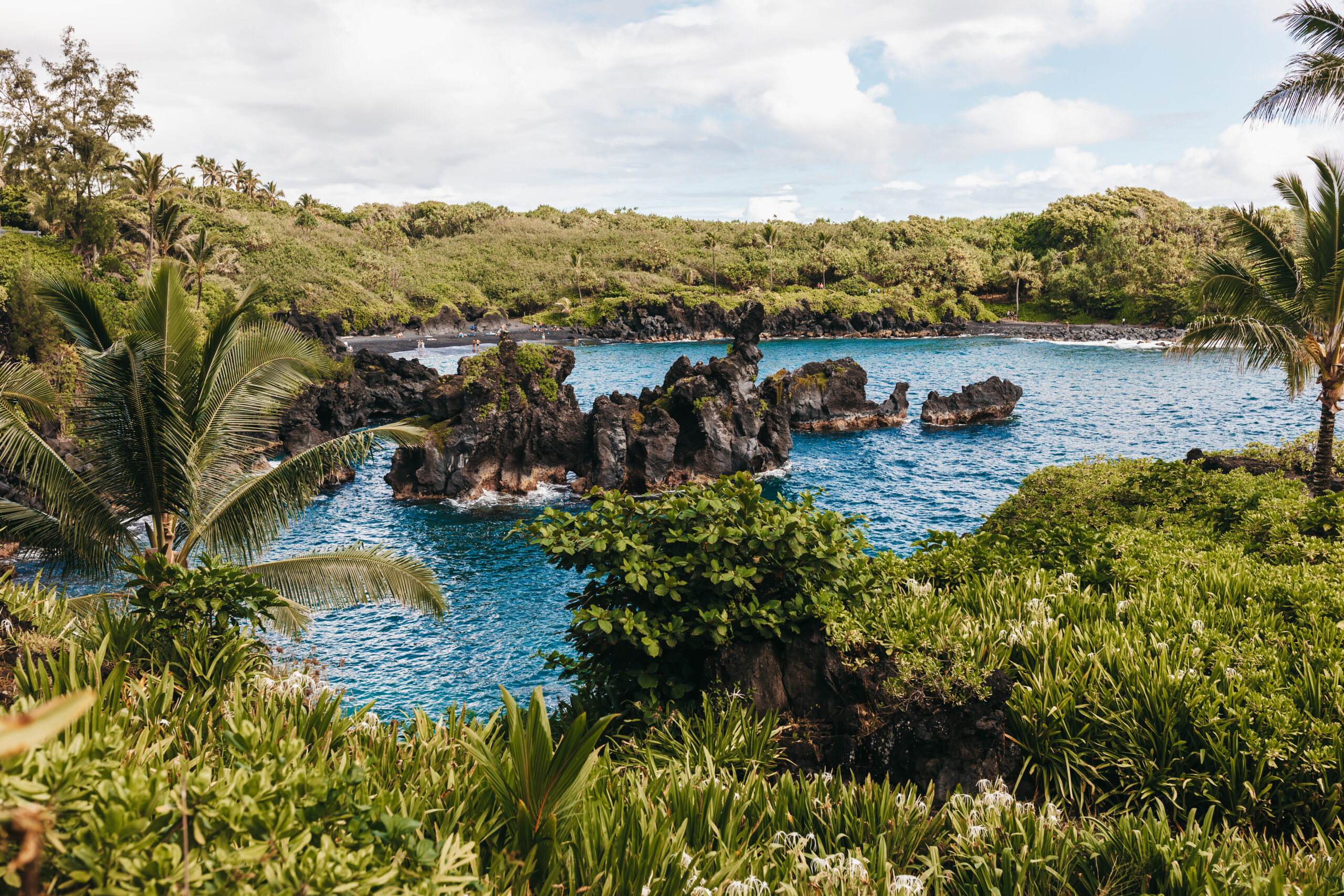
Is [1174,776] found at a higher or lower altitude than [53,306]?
lower

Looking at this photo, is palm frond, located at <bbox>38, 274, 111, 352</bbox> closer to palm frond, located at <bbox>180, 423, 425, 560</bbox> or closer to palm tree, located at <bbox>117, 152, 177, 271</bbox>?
palm frond, located at <bbox>180, 423, 425, 560</bbox>

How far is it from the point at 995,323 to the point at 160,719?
330 feet

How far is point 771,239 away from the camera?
109 metres

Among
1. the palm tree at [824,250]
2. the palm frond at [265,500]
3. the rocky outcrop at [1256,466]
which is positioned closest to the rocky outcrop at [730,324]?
the palm tree at [824,250]

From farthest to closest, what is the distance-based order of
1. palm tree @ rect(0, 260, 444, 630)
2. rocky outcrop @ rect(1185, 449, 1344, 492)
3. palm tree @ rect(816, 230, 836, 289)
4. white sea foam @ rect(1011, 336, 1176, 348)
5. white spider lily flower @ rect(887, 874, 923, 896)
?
palm tree @ rect(816, 230, 836, 289) < white sea foam @ rect(1011, 336, 1176, 348) < rocky outcrop @ rect(1185, 449, 1344, 492) < palm tree @ rect(0, 260, 444, 630) < white spider lily flower @ rect(887, 874, 923, 896)

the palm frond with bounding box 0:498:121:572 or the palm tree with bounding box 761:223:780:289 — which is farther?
the palm tree with bounding box 761:223:780:289

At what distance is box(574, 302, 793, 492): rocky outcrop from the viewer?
3119 centimetres

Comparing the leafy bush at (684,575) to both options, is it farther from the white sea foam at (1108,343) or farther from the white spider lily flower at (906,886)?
the white sea foam at (1108,343)

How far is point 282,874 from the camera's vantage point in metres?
2.75

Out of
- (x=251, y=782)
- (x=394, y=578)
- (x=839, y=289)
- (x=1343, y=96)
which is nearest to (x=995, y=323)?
(x=839, y=289)

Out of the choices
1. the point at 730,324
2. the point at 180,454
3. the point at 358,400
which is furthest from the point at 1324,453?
the point at 730,324

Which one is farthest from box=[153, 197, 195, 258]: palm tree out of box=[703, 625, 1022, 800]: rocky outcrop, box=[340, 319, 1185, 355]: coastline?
box=[703, 625, 1022, 800]: rocky outcrop

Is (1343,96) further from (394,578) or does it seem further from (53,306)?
(53,306)

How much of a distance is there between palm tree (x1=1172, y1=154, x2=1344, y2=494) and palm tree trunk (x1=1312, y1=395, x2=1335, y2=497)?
2cm
